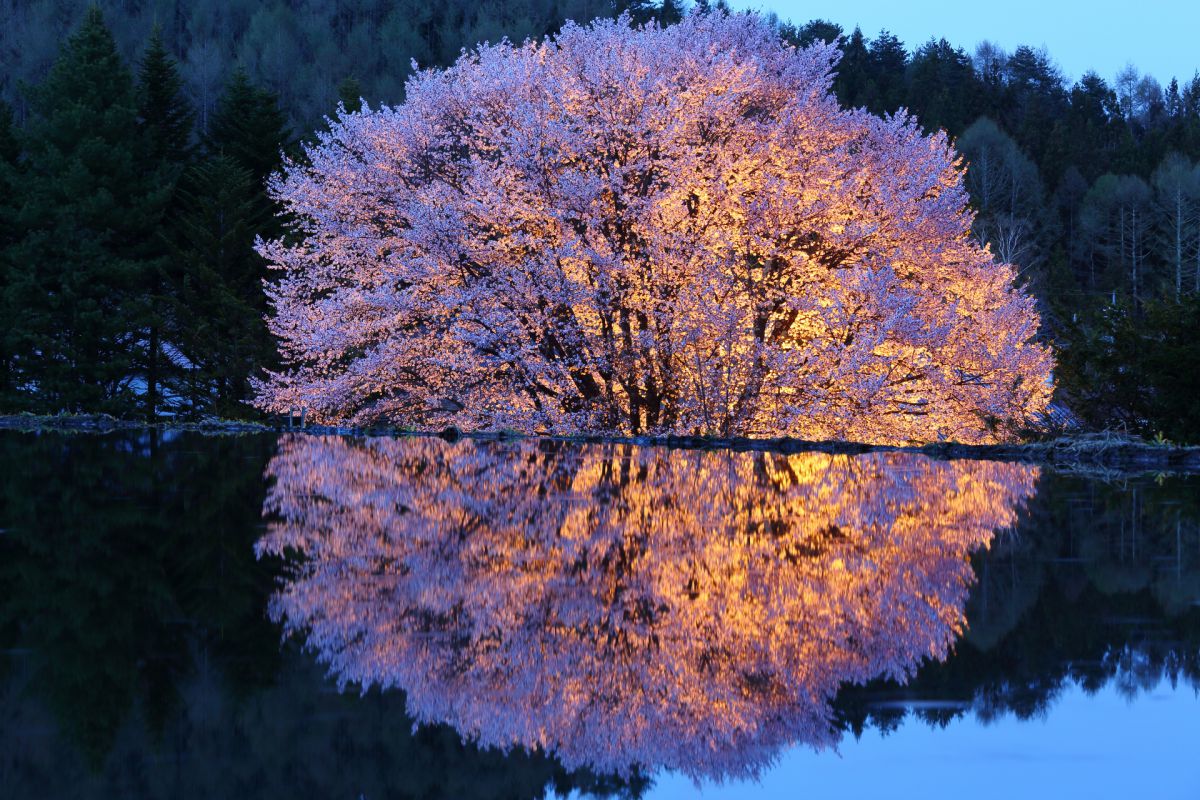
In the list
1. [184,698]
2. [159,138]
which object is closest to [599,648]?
[184,698]

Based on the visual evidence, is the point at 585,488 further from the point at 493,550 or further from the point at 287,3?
the point at 287,3

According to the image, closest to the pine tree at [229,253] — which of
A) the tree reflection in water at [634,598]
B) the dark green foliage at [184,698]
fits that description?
the tree reflection in water at [634,598]

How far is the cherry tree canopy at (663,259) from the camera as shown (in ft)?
79.1

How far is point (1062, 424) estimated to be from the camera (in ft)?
70.3

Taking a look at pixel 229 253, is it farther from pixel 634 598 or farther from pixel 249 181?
pixel 634 598

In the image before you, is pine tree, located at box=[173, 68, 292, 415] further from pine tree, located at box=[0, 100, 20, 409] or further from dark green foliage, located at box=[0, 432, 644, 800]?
dark green foliage, located at box=[0, 432, 644, 800]

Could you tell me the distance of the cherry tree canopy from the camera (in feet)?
79.1

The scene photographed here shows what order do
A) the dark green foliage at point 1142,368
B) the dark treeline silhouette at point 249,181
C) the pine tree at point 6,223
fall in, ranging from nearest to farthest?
the dark green foliage at point 1142,368, the dark treeline silhouette at point 249,181, the pine tree at point 6,223

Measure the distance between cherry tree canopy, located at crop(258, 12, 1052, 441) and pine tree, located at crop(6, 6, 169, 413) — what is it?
15292 mm

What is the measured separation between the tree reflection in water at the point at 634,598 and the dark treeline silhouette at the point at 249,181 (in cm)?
963

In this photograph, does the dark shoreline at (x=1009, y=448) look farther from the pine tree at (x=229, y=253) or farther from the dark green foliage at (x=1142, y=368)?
the pine tree at (x=229, y=253)

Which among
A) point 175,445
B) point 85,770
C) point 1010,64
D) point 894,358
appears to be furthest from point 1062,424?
point 1010,64

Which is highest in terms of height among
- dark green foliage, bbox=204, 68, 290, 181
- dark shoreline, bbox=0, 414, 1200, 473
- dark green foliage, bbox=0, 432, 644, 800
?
dark green foliage, bbox=204, 68, 290, 181

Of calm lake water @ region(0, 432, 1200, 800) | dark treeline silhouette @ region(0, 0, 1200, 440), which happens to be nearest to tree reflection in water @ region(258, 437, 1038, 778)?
calm lake water @ region(0, 432, 1200, 800)
